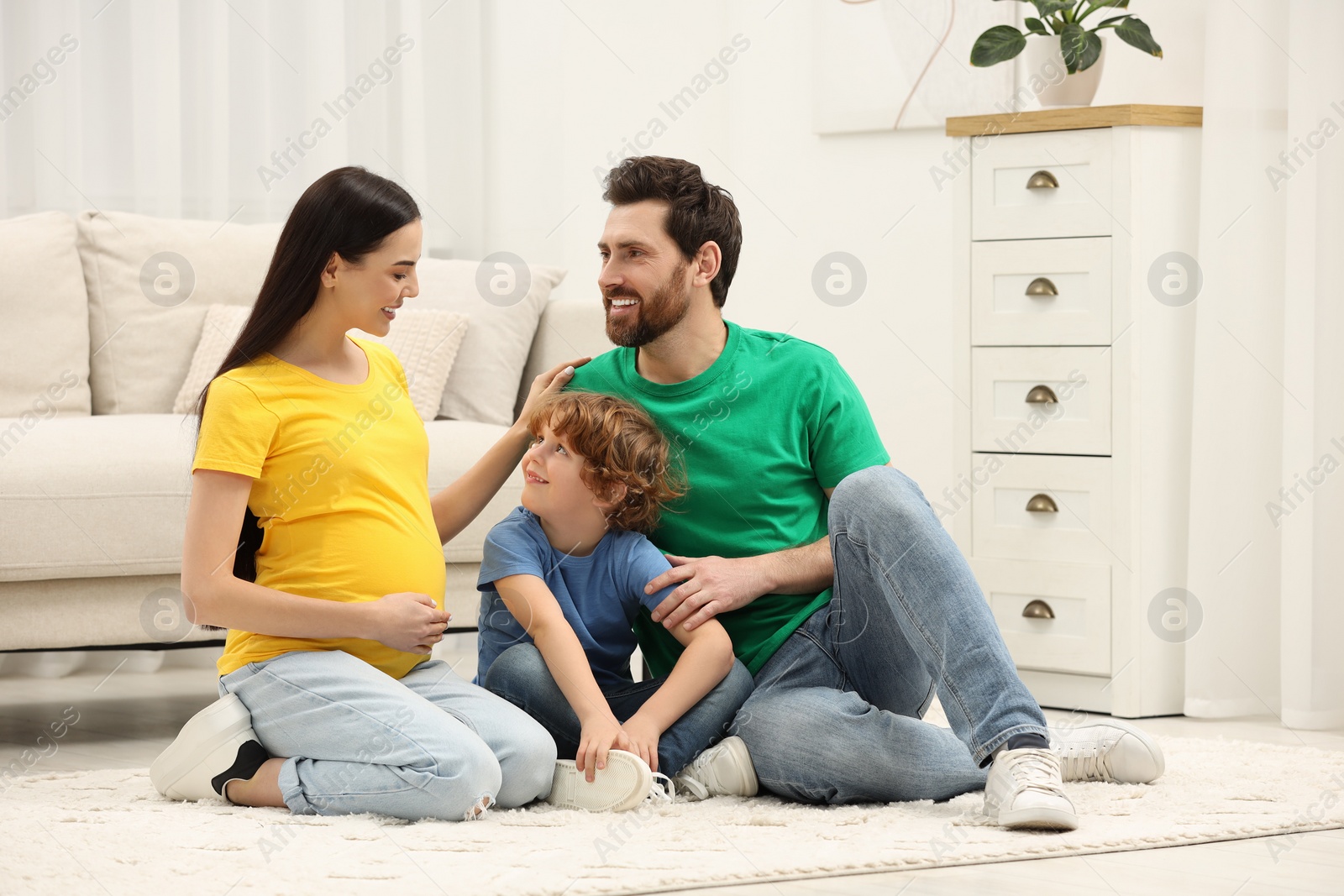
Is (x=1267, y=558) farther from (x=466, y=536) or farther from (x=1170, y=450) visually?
(x=466, y=536)

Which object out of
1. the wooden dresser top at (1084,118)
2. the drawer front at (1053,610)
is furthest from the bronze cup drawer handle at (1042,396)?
the wooden dresser top at (1084,118)

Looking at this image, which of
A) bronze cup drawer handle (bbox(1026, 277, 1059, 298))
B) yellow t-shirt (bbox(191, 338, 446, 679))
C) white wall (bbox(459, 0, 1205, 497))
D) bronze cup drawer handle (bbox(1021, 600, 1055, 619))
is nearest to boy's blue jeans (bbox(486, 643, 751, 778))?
yellow t-shirt (bbox(191, 338, 446, 679))

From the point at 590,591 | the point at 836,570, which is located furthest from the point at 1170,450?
the point at 590,591

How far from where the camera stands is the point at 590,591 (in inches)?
65.6

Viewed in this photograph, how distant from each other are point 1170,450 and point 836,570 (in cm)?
102

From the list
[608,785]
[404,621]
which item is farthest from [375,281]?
[608,785]

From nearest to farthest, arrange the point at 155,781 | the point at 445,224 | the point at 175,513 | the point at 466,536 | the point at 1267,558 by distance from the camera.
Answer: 1. the point at 155,781
2. the point at 175,513
3. the point at 466,536
4. the point at 1267,558
5. the point at 445,224

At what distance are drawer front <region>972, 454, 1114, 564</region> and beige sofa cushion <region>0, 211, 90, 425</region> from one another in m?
1.54

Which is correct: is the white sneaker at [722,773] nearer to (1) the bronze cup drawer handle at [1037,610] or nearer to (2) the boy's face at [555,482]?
(2) the boy's face at [555,482]

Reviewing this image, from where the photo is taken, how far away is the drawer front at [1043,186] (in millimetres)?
2352

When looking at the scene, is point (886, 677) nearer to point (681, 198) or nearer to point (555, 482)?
point (555, 482)

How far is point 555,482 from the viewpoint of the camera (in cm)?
166

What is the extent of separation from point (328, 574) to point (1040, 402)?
131 centimetres

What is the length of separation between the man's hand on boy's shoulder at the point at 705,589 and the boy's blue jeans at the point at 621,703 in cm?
8
